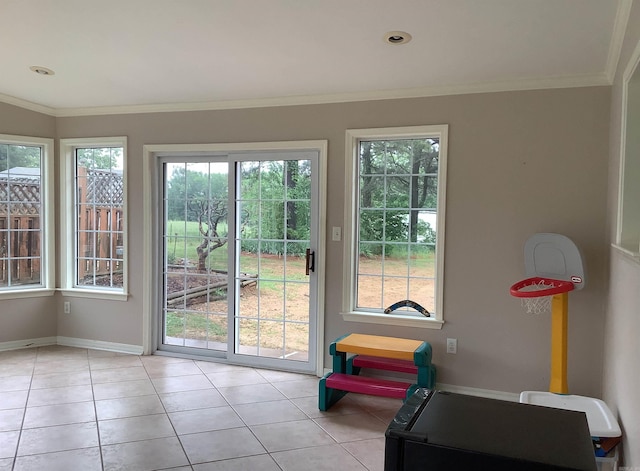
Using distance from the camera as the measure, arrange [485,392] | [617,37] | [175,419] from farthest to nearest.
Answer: [485,392]
[175,419]
[617,37]

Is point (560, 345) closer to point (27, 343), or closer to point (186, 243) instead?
point (186, 243)

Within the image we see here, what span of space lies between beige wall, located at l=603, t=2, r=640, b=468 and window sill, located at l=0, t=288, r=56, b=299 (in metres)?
4.94

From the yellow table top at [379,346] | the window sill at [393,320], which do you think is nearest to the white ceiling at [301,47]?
the window sill at [393,320]

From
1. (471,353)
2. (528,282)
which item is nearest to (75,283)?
(471,353)

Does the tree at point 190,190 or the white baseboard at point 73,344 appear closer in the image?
the tree at point 190,190

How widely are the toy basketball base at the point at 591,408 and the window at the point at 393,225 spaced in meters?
1.18

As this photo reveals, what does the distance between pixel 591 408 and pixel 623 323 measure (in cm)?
49

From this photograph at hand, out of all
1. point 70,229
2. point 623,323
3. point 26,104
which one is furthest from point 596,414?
point 26,104

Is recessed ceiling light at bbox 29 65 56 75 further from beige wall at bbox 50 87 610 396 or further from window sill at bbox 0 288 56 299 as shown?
window sill at bbox 0 288 56 299

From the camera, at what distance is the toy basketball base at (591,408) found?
226 centimetres

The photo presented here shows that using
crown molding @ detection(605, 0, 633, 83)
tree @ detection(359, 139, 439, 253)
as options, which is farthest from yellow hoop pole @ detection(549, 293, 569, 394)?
crown molding @ detection(605, 0, 633, 83)

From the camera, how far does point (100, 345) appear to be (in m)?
4.99

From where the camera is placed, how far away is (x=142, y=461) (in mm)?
2771

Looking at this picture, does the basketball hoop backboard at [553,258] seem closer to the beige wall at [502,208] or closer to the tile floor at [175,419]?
the beige wall at [502,208]
